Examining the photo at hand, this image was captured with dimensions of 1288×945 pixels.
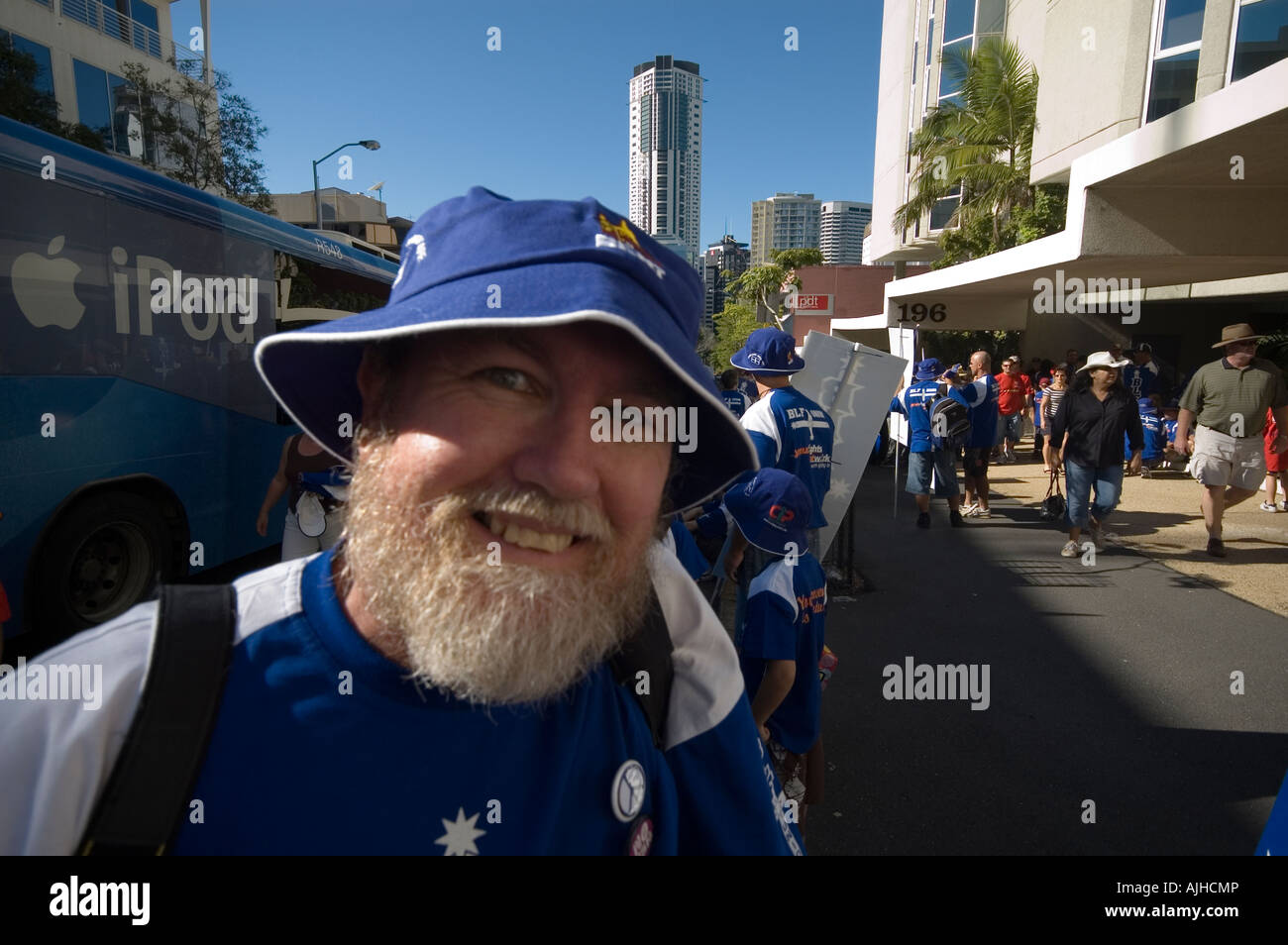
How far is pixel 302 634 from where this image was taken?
102 cm

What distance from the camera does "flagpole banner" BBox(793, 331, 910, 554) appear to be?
668cm

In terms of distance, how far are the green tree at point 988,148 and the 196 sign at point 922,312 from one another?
665 cm

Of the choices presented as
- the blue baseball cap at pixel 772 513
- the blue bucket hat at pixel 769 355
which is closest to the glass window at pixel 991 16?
the blue bucket hat at pixel 769 355

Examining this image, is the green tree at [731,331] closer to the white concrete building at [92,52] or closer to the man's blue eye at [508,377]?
the white concrete building at [92,52]

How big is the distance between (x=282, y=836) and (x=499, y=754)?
279 mm

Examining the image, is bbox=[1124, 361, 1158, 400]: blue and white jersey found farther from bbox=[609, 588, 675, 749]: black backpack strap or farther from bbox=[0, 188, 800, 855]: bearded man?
bbox=[0, 188, 800, 855]: bearded man

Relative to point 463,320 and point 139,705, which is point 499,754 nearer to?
point 139,705

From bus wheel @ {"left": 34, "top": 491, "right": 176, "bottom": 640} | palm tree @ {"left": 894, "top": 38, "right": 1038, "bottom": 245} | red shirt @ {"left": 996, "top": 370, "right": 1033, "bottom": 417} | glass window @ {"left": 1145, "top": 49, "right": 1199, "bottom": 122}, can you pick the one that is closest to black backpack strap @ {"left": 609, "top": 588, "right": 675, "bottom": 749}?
bus wheel @ {"left": 34, "top": 491, "right": 176, "bottom": 640}

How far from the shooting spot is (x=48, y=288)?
16.1 feet

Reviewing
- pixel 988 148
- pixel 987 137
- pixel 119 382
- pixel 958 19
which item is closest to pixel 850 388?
pixel 119 382

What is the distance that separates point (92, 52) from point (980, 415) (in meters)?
28.8

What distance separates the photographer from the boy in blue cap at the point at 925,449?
29.2 feet

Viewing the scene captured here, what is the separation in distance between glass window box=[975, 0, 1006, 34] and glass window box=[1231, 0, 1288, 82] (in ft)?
51.8
